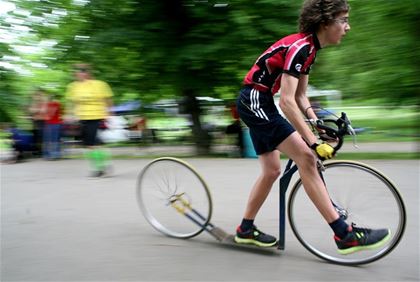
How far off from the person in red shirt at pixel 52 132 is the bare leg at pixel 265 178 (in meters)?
7.05

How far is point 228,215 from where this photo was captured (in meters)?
5.08

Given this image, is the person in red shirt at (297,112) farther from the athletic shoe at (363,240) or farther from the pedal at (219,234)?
the pedal at (219,234)

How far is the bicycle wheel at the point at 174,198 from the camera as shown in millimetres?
4242

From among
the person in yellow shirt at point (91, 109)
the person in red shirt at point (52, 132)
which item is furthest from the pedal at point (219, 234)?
the person in red shirt at point (52, 132)

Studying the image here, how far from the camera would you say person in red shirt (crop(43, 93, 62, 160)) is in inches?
397

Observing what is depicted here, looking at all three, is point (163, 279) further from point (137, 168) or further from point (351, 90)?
point (351, 90)

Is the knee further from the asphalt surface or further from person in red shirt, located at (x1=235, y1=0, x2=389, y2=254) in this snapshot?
the asphalt surface

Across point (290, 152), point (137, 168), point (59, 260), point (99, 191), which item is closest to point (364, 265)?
A: point (290, 152)

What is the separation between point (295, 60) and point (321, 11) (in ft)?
1.25

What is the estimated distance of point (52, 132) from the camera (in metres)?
10.2

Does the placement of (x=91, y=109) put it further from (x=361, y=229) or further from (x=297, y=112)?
(x=361, y=229)

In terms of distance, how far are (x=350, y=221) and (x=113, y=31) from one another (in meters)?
6.90

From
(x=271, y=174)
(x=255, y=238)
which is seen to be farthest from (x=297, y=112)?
(x=255, y=238)

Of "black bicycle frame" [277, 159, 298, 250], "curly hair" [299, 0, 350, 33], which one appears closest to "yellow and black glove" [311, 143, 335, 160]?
"black bicycle frame" [277, 159, 298, 250]
